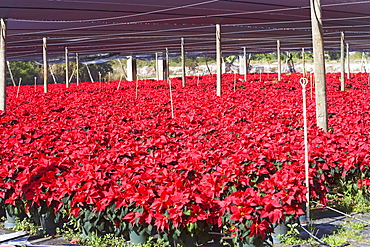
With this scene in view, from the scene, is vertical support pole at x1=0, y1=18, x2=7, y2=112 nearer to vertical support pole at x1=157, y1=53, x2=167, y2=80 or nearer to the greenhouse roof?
the greenhouse roof

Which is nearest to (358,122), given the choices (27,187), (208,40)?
(27,187)

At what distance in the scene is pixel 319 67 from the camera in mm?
8211

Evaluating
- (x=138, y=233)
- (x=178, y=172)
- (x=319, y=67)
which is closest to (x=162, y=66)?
(x=319, y=67)

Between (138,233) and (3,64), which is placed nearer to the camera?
(138,233)

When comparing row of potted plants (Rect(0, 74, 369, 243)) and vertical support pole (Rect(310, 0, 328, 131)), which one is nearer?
row of potted plants (Rect(0, 74, 369, 243))

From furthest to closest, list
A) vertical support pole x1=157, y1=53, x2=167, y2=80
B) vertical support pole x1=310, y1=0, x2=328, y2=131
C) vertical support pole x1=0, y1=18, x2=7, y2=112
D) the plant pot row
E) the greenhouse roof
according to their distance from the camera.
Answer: vertical support pole x1=157, y1=53, x2=167, y2=80 → vertical support pole x1=0, y1=18, x2=7, y2=112 → the greenhouse roof → vertical support pole x1=310, y1=0, x2=328, y2=131 → the plant pot row

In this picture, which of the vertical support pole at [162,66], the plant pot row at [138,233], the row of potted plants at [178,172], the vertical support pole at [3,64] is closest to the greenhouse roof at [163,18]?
the vertical support pole at [3,64]

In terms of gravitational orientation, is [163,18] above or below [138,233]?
above

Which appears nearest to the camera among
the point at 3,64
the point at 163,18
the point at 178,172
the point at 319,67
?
the point at 178,172

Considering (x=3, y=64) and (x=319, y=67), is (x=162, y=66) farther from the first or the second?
(x=319, y=67)

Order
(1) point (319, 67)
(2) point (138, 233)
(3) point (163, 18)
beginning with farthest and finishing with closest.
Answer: (3) point (163, 18) < (1) point (319, 67) < (2) point (138, 233)

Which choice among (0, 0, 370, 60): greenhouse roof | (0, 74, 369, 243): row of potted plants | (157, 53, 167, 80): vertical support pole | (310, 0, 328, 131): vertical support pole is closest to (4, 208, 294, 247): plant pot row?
(0, 74, 369, 243): row of potted plants

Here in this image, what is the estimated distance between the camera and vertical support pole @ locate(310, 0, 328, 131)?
26.8ft

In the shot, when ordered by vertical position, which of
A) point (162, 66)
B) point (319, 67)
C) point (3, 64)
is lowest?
point (319, 67)
